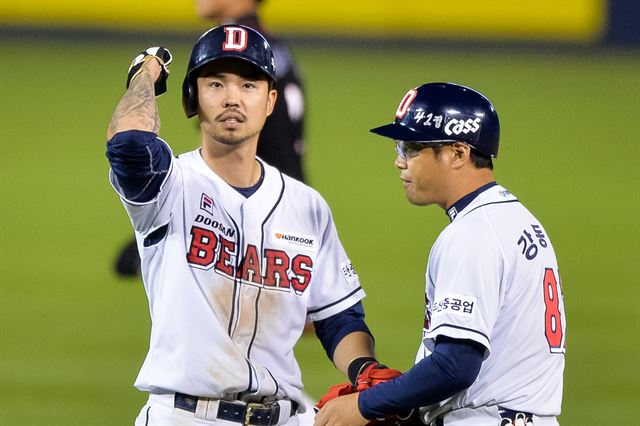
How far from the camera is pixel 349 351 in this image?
477 centimetres

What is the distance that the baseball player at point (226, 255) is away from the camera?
4.38m

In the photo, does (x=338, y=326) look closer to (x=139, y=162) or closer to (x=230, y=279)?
(x=230, y=279)

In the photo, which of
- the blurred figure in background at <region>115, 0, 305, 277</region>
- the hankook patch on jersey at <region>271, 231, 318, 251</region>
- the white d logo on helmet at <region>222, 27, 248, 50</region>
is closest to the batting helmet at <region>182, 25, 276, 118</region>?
the white d logo on helmet at <region>222, 27, 248, 50</region>

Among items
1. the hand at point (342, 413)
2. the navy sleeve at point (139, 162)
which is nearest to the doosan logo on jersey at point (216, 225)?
the navy sleeve at point (139, 162)

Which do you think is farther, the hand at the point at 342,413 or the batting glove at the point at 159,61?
the batting glove at the point at 159,61

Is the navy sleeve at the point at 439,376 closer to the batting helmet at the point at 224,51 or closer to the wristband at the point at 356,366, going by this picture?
the wristband at the point at 356,366

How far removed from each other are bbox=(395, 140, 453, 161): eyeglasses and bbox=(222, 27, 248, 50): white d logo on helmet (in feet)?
2.25

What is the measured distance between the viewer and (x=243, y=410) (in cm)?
449

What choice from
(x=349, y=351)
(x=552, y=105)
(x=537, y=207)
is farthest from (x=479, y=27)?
(x=349, y=351)

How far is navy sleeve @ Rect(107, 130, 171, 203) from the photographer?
4.06 metres

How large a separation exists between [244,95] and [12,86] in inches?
660

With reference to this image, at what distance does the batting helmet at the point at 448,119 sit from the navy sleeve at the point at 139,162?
0.82 meters

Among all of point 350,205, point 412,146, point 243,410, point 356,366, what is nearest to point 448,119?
point 412,146

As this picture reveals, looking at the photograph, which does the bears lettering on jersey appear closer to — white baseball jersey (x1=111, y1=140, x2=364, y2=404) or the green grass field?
white baseball jersey (x1=111, y1=140, x2=364, y2=404)
